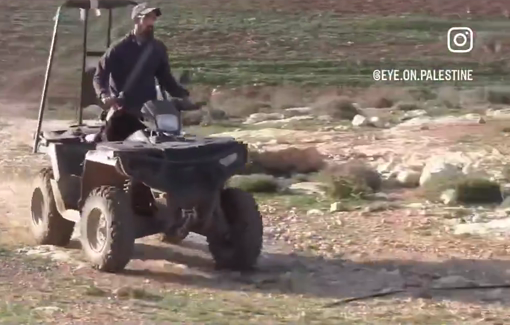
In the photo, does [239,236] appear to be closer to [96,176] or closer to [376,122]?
[96,176]

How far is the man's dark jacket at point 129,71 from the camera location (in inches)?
392

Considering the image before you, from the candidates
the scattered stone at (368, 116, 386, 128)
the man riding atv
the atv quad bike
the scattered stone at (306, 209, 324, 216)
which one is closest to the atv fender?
the atv quad bike

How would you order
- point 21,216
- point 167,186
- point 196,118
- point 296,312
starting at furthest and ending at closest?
point 196,118 < point 21,216 < point 167,186 < point 296,312

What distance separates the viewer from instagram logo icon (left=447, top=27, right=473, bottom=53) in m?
38.0

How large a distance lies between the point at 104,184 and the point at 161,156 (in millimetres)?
1036

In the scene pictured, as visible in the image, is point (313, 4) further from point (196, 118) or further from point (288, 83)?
point (196, 118)

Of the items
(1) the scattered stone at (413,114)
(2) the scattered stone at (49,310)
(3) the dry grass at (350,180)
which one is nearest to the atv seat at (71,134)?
(2) the scattered stone at (49,310)

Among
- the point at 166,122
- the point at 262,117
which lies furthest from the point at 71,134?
the point at 262,117

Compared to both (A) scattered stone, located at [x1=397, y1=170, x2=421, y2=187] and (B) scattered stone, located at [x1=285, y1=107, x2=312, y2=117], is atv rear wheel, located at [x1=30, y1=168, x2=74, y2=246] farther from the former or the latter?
(B) scattered stone, located at [x1=285, y1=107, x2=312, y2=117]

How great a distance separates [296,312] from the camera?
28.2 ft

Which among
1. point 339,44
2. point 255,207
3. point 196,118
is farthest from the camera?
point 339,44

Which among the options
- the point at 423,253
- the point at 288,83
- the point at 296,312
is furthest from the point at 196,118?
the point at 296,312

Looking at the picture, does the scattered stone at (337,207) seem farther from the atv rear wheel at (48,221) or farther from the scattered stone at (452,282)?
the scattered stone at (452,282)

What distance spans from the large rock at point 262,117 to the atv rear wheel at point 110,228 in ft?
52.3
